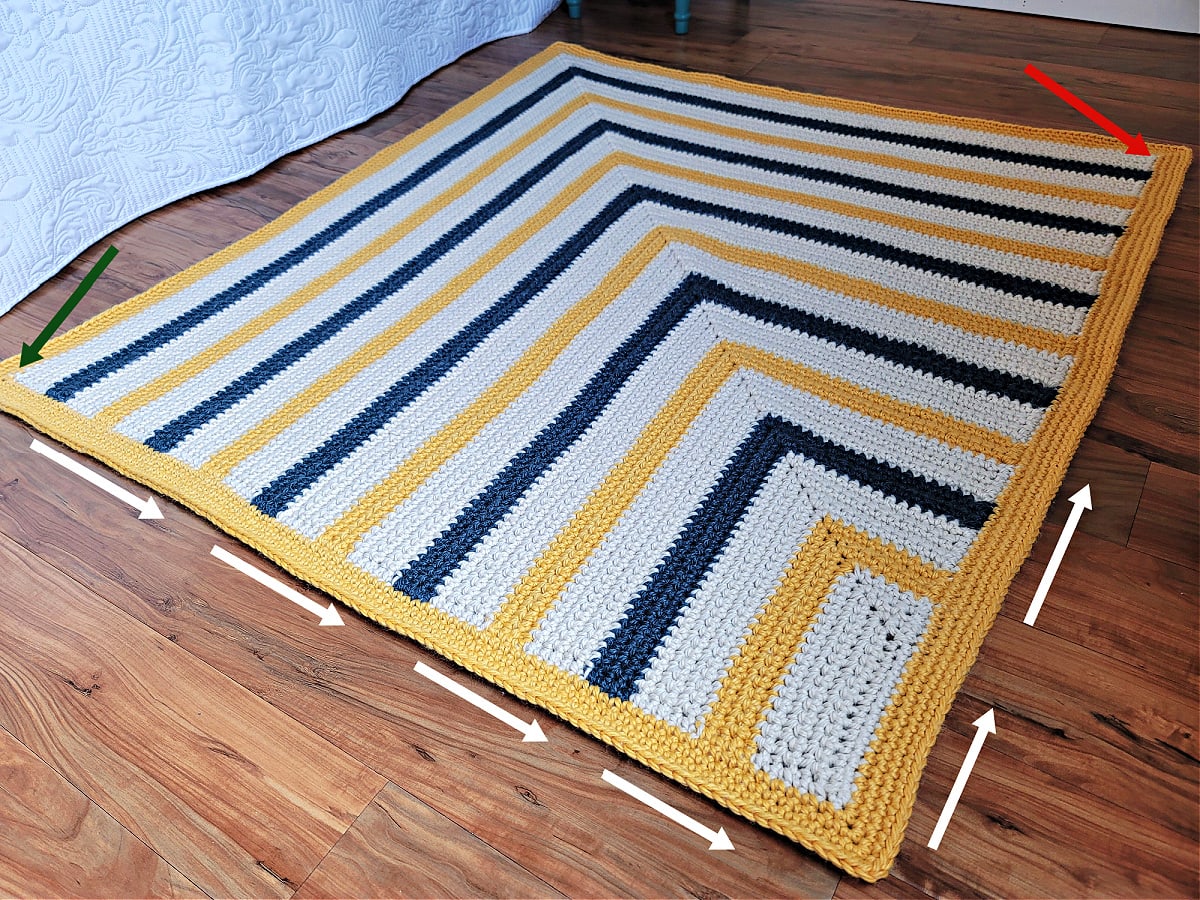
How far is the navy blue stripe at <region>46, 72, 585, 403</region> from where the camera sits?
1.20m

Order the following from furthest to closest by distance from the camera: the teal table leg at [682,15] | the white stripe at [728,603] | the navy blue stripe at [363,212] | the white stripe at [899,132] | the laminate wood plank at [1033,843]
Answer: the teal table leg at [682,15]
the white stripe at [899,132]
the navy blue stripe at [363,212]
the white stripe at [728,603]
the laminate wood plank at [1033,843]

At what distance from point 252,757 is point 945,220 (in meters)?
1.24

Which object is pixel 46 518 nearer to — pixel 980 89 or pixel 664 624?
pixel 664 624

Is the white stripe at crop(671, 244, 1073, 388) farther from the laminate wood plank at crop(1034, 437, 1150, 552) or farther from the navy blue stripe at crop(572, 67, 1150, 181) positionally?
the navy blue stripe at crop(572, 67, 1150, 181)

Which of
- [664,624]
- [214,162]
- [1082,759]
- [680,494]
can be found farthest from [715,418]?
[214,162]

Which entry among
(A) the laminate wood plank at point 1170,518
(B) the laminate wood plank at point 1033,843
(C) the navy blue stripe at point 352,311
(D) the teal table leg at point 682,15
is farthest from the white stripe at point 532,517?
(D) the teal table leg at point 682,15

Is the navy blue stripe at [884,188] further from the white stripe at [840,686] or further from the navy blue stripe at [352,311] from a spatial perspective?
the white stripe at [840,686]

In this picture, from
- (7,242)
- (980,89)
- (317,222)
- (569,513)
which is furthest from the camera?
(980,89)

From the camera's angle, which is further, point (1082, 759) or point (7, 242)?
point (7, 242)

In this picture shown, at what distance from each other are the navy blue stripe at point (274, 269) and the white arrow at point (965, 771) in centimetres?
117

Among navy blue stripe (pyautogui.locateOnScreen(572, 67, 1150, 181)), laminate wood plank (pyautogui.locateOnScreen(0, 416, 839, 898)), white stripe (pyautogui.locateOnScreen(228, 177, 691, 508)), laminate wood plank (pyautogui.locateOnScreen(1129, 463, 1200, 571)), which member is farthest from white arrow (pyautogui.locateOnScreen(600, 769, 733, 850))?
navy blue stripe (pyautogui.locateOnScreen(572, 67, 1150, 181))

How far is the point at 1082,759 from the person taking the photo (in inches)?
29.8

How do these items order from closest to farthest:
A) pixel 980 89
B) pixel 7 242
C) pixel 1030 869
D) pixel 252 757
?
1. pixel 1030 869
2. pixel 252 757
3. pixel 7 242
4. pixel 980 89

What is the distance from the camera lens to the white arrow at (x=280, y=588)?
36.1 inches
